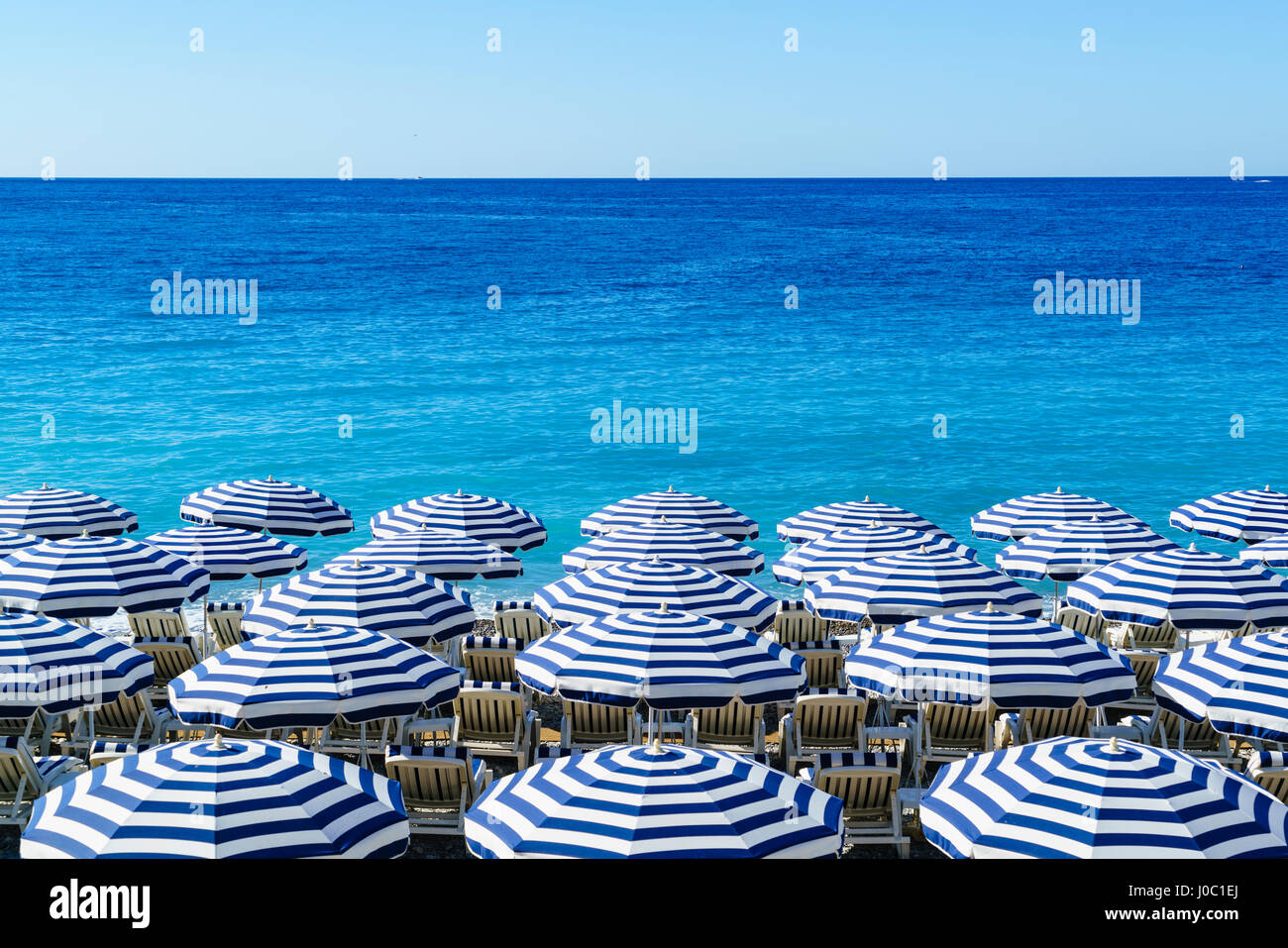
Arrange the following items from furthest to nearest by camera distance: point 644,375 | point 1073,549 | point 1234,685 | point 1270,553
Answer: point 644,375 → point 1270,553 → point 1073,549 → point 1234,685

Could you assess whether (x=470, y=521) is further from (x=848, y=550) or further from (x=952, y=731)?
(x=952, y=731)

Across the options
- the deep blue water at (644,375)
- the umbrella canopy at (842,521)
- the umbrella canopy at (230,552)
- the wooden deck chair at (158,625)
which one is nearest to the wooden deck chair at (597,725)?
the umbrella canopy at (230,552)

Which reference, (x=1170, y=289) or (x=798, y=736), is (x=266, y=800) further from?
(x=1170, y=289)

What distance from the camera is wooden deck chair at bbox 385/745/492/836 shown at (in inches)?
331

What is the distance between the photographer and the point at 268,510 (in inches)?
576

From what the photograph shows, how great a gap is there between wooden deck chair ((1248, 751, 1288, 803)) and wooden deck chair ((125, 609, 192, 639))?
1010 cm

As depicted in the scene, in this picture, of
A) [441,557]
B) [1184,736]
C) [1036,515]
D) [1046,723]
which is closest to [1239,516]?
[1036,515]

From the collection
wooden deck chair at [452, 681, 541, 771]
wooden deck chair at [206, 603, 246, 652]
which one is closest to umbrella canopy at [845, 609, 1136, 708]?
wooden deck chair at [452, 681, 541, 771]

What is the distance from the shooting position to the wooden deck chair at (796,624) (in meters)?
12.8

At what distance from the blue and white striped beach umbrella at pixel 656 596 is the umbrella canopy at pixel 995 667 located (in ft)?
4.52

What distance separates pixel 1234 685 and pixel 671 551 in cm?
599

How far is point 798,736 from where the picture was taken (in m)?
9.78

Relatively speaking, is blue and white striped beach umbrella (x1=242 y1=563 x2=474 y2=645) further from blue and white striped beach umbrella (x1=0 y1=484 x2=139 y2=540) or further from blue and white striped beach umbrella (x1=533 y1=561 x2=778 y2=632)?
blue and white striped beach umbrella (x1=0 y1=484 x2=139 y2=540)
